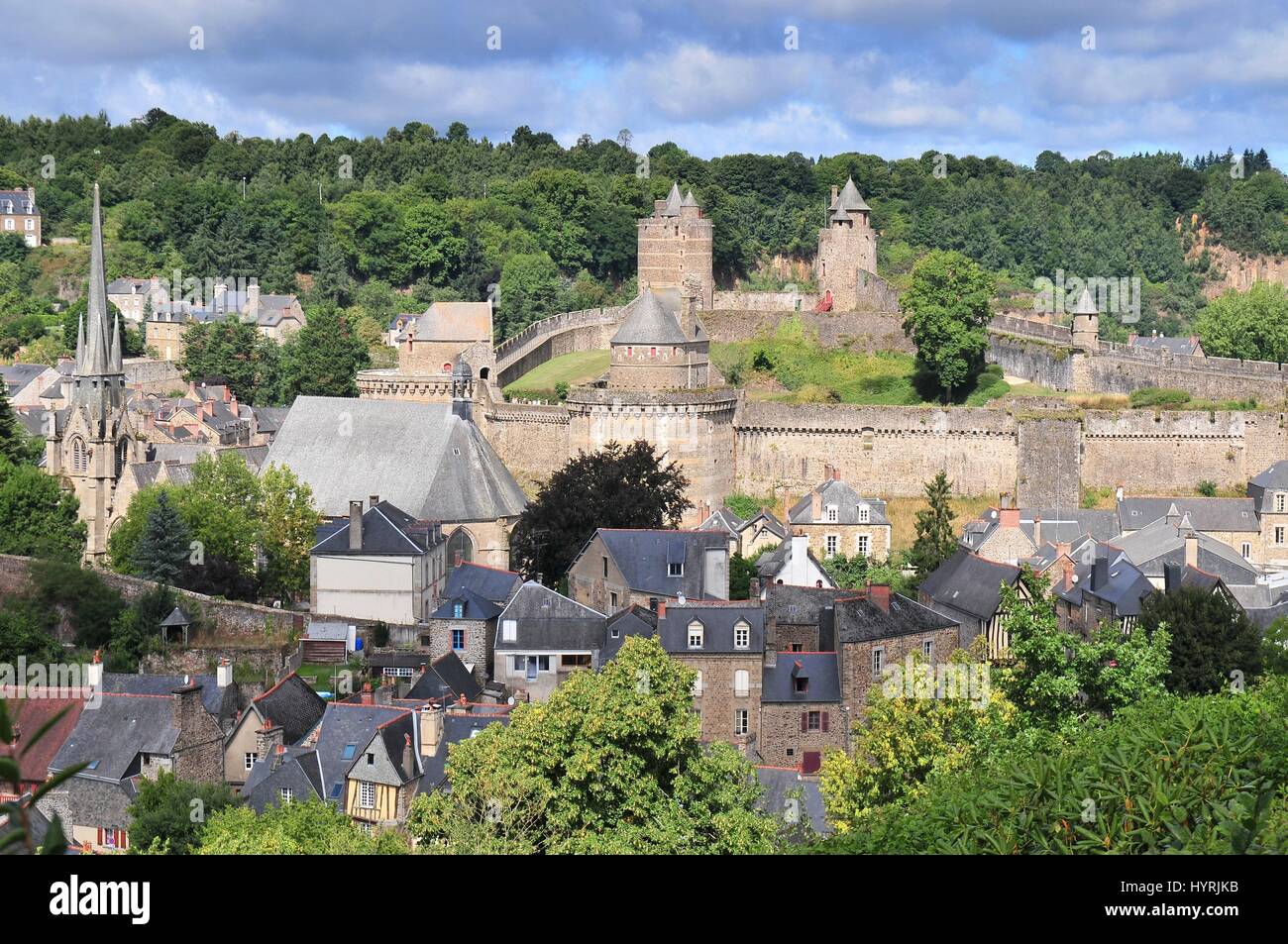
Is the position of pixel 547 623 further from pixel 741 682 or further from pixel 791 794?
pixel 791 794

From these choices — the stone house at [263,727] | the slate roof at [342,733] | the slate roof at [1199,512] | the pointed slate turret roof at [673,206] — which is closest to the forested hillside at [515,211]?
the pointed slate turret roof at [673,206]

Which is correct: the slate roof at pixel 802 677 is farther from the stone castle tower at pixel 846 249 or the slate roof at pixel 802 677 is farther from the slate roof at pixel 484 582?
the stone castle tower at pixel 846 249

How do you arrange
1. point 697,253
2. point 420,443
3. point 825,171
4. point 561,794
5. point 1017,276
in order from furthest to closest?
1. point 825,171
2. point 1017,276
3. point 697,253
4. point 420,443
5. point 561,794

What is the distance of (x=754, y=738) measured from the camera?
32.4 metres

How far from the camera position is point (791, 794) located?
88.8 ft

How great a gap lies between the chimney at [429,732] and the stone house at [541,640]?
5362mm

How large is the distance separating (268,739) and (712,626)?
26.8 ft

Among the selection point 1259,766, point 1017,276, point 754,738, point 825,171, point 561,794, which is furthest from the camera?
point 825,171

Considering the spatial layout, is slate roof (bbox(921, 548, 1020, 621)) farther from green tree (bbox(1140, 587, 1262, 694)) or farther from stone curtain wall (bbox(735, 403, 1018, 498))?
stone curtain wall (bbox(735, 403, 1018, 498))

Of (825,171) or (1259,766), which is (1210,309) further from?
(1259,766)

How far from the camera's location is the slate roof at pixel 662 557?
1485 inches

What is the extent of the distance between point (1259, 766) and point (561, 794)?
1145 cm
